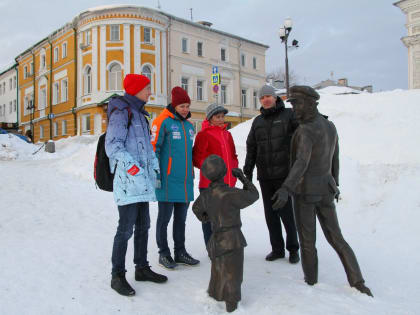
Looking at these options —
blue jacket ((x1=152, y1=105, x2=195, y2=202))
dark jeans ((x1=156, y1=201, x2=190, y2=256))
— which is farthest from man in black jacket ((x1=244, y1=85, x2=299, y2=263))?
dark jeans ((x1=156, y1=201, x2=190, y2=256))

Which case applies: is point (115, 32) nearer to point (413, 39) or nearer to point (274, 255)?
point (413, 39)

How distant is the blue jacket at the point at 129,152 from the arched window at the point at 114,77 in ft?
78.4

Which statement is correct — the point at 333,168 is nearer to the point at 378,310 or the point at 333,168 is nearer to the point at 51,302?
the point at 378,310

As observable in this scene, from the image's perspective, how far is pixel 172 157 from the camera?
412 centimetres

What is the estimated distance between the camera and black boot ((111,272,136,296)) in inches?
130

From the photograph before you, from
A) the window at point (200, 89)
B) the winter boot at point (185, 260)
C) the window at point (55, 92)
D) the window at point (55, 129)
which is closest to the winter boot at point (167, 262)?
the winter boot at point (185, 260)

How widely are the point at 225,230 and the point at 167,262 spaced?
1275mm

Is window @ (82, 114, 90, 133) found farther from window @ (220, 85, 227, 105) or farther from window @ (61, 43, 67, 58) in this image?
window @ (220, 85, 227, 105)

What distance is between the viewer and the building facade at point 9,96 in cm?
4094

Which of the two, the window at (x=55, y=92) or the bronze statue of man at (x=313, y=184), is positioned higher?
the window at (x=55, y=92)

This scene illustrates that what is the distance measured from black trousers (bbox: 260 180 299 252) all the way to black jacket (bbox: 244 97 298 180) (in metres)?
0.14

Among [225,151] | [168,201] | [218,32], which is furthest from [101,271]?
[218,32]

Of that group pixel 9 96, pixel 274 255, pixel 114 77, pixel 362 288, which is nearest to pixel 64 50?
pixel 114 77

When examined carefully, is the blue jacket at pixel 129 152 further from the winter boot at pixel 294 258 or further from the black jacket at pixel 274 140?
the winter boot at pixel 294 258
